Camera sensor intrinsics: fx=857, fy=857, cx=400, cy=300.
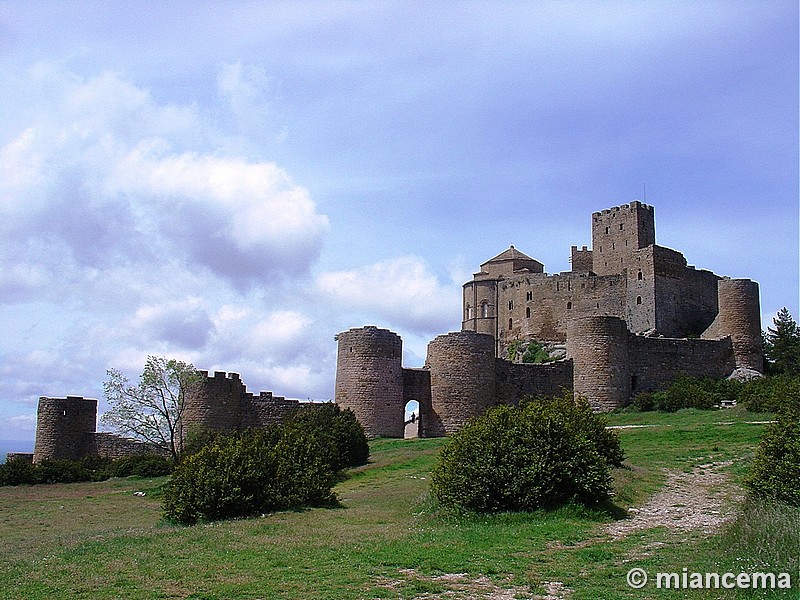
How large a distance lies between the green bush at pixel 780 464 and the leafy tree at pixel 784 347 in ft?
94.4

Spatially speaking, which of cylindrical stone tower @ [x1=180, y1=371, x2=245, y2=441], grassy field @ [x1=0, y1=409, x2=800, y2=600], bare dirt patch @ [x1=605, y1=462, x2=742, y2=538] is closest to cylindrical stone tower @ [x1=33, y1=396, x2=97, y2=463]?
cylindrical stone tower @ [x1=180, y1=371, x2=245, y2=441]

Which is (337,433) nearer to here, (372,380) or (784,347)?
(372,380)

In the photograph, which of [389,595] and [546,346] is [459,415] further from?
[389,595]

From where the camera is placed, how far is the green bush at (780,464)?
14.2 m

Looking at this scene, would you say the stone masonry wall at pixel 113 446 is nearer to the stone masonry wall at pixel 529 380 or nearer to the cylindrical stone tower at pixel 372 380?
the cylindrical stone tower at pixel 372 380

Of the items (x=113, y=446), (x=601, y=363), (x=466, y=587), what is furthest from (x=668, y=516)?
(x=113, y=446)

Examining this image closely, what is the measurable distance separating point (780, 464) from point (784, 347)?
3479 cm

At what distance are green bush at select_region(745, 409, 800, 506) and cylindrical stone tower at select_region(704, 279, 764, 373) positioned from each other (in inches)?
1168

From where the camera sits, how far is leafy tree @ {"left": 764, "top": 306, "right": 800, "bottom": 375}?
144 feet

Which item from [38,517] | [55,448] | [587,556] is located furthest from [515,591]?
[55,448]

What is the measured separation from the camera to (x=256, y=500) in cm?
1892

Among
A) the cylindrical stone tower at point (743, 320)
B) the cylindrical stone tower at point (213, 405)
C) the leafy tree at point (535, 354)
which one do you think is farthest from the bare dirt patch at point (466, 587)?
the leafy tree at point (535, 354)

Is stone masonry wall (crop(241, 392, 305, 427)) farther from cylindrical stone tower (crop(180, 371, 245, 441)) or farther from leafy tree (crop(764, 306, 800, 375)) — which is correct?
leafy tree (crop(764, 306, 800, 375))

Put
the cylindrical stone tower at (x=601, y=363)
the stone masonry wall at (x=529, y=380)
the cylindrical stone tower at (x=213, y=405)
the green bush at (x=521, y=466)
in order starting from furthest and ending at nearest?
1. the stone masonry wall at (x=529, y=380)
2. the cylindrical stone tower at (x=601, y=363)
3. the cylindrical stone tower at (x=213, y=405)
4. the green bush at (x=521, y=466)
